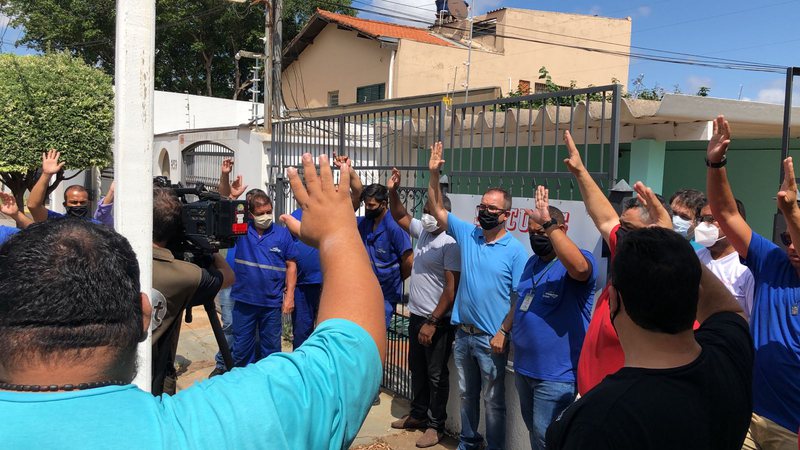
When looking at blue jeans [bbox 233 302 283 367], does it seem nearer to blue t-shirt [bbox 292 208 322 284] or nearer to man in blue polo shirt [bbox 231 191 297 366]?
man in blue polo shirt [bbox 231 191 297 366]

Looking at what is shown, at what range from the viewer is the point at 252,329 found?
18.0 feet

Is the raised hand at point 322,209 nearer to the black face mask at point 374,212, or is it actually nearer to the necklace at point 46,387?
the necklace at point 46,387

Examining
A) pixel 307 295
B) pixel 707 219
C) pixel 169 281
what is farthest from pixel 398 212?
pixel 169 281

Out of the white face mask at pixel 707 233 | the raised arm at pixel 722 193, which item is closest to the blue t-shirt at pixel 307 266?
the white face mask at pixel 707 233

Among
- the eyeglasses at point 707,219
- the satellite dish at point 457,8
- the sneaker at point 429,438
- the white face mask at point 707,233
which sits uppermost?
the satellite dish at point 457,8

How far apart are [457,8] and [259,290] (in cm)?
2126

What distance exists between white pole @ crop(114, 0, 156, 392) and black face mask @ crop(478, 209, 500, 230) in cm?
240

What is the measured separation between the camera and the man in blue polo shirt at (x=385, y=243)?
5.18 meters

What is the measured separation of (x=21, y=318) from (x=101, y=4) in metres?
28.2

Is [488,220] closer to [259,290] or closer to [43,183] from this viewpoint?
[259,290]

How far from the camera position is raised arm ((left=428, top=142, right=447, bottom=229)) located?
435 centimetres

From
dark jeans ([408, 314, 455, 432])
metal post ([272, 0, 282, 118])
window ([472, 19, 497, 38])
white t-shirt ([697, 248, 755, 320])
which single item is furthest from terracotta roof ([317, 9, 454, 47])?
white t-shirt ([697, 248, 755, 320])

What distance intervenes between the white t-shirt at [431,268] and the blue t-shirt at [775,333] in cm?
209

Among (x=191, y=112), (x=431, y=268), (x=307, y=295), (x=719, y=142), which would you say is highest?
(x=191, y=112)
